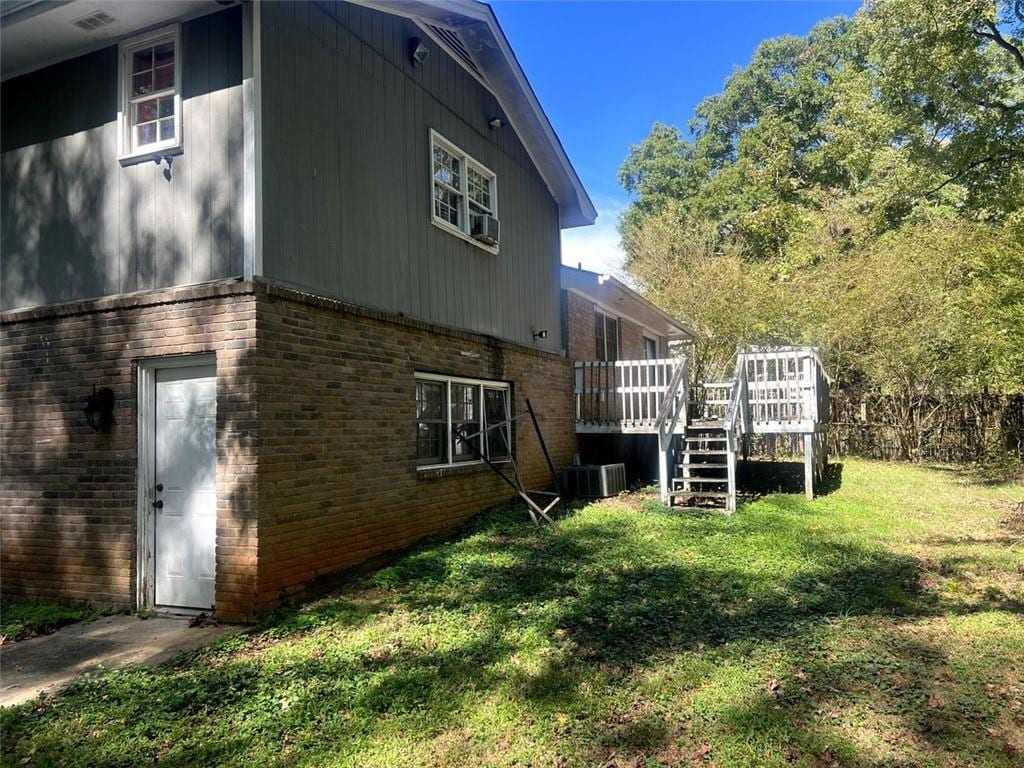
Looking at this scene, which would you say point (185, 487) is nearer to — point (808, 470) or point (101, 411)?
point (101, 411)

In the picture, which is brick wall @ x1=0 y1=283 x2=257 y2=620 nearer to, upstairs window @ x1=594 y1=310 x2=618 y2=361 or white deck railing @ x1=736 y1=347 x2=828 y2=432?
white deck railing @ x1=736 y1=347 x2=828 y2=432

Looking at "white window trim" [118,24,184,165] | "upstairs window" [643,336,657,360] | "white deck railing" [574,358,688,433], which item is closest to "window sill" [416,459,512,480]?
"white deck railing" [574,358,688,433]

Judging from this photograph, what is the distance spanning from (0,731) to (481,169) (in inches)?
327

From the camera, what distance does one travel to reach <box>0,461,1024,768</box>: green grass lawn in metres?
3.50

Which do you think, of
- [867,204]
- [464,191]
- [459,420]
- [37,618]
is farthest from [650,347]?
[37,618]

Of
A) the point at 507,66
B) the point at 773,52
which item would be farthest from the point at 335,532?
the point at 773,52

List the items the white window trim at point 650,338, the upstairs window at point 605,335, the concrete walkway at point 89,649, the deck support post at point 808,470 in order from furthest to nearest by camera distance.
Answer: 1. the white window trim at point 650,338
2. the upstairs window at point 605,335
3. the deck support post at point 808,470
4. the concrete walkway at point 89,649

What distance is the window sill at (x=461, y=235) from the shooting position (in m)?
8.41

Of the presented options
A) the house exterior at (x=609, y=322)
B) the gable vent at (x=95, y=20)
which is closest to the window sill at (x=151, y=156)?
the gable vent at (x=95, y=20)

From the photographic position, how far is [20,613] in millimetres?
6078

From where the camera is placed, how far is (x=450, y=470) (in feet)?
27.1

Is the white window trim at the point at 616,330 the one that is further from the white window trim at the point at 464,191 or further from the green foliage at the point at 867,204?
the white window trim at the point at 464,191

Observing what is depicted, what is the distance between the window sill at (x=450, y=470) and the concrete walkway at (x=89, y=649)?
291 cm

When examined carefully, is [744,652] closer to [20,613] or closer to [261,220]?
[261,220]
